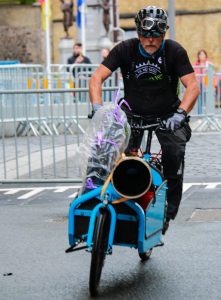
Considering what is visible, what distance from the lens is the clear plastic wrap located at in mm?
7559

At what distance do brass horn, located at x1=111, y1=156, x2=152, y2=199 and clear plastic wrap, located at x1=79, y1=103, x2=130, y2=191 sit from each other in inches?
5.9

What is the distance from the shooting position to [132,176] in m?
7.39

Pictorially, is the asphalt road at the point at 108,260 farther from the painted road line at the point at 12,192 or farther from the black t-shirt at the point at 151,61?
the black t-shirt at the point at 151,61

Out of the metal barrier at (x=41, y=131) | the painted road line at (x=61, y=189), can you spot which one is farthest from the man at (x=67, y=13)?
the painted road line at (x=61, y=189)

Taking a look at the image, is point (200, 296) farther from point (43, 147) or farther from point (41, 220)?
point (43, 147)

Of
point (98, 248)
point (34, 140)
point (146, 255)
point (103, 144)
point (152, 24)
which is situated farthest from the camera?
point (34, 140)

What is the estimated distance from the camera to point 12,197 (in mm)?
12539

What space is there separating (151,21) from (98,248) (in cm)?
186

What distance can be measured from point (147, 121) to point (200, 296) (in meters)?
1.61

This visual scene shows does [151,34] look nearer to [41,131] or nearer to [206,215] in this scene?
[206,215]

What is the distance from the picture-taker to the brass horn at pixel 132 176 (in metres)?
7.36

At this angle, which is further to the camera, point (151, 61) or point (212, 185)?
point (212, 185)

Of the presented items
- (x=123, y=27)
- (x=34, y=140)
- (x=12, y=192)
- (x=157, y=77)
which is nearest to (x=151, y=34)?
(x=157, y=77)

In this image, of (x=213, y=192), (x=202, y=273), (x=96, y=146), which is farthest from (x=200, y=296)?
(x=213, y=192)
